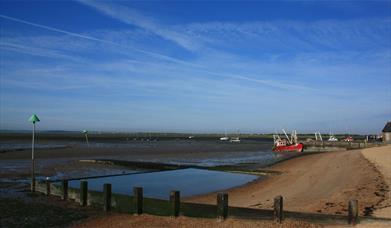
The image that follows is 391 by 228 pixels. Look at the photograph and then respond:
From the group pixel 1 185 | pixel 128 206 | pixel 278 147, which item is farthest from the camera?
pixel 278 147

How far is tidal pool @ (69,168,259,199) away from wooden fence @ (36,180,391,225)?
5.36 meters

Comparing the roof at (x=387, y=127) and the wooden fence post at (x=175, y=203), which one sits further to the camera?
the roof at (x=387, y=127)

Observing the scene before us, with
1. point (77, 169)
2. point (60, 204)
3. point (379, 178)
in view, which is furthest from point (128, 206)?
point (77, 169)

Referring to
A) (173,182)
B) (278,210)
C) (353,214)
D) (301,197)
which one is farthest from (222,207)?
(173,182)

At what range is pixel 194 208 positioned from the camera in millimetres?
13234

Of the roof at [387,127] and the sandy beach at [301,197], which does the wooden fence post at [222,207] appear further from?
the roof at [387,127]

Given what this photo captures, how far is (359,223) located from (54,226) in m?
8.52

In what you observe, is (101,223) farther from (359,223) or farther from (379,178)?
(379,178)

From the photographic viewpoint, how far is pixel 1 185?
2169 cm

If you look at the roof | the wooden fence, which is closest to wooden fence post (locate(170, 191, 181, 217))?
the wooden fence

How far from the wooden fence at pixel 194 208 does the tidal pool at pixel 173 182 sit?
5.36 metres

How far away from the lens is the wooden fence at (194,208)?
12.0 meters

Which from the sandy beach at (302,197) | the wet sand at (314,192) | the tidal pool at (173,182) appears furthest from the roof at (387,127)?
the tidal pool at (173,182)

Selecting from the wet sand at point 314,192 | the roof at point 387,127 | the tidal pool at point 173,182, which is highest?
the roof at point 387,127
